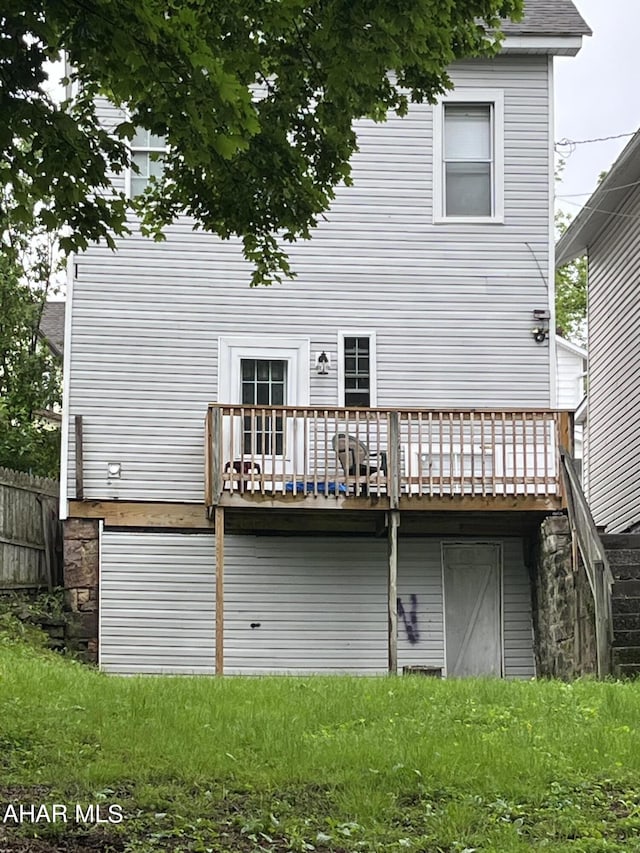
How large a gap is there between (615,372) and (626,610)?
27.2 ft

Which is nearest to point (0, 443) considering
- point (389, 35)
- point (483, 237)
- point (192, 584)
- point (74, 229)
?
point (192, 584)

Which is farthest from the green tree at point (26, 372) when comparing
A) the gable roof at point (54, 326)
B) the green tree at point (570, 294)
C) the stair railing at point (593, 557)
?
the green tree at point (570, 294)

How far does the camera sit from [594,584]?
12992mm

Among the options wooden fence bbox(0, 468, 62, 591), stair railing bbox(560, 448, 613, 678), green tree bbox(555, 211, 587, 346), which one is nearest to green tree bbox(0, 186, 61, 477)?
wooden fence bbox(0, 468, 62, 591)

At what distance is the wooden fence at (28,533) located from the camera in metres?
18.1

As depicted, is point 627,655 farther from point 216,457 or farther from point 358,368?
point 358,368

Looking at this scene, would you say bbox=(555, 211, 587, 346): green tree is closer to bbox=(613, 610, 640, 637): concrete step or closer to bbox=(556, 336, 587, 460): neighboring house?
bbox=(556, 336, 587, 460): neighboring house

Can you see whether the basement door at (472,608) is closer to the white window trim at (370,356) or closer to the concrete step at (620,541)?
the white window trim at (370,356)

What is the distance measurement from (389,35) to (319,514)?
10.0 meters

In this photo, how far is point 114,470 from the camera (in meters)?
18.0

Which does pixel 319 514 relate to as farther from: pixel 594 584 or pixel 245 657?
pixel 594 584

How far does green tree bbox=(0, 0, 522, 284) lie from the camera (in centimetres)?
702

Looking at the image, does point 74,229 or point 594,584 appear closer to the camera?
A: point 74,229

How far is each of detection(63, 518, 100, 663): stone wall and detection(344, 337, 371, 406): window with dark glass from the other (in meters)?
3.98
